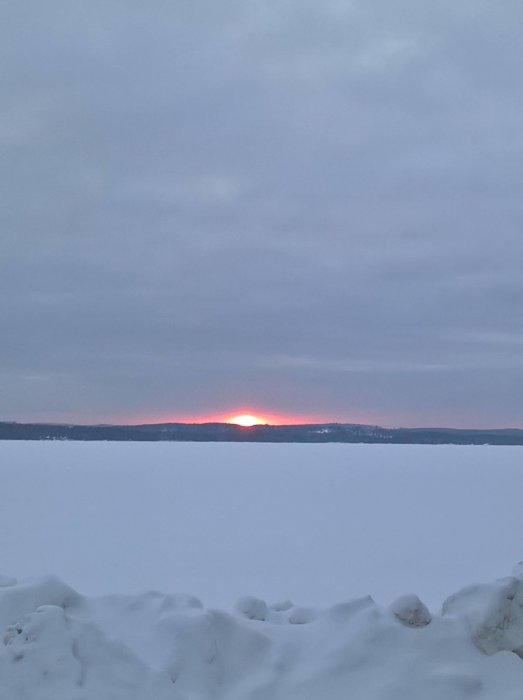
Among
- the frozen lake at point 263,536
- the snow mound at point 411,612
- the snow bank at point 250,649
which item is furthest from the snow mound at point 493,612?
the frozen lake at point 263,536

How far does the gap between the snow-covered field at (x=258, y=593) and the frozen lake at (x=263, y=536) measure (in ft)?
0.13

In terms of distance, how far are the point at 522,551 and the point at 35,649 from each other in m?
8.97

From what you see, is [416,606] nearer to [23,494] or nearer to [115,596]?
[115,596]

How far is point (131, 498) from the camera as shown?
19.3 metres

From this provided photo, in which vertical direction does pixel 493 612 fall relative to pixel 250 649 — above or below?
above

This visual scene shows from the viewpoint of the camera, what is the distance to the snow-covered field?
4.44 m

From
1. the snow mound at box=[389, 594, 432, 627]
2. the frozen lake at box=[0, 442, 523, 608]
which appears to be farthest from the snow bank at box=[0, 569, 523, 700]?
the frozen lake at box=[0, 442, 523, 608]

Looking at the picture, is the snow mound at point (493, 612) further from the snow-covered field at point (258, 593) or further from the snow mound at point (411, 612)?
the snow mound at point (411, 612)

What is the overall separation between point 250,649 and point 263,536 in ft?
26.6

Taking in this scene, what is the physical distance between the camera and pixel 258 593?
28.5 ft

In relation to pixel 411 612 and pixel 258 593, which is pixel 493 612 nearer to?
pixel 411 612

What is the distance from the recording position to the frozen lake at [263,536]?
9359 millimetres

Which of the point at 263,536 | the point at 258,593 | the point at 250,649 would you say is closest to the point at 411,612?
the point at 250,649

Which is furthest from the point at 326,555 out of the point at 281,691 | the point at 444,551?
the point at 281,691
